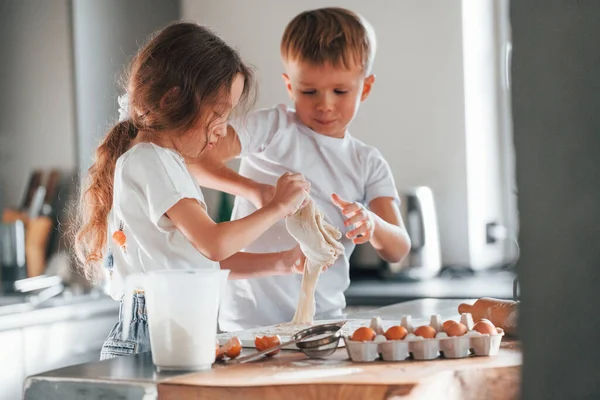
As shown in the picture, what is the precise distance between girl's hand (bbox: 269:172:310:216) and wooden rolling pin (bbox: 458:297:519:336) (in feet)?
1.18

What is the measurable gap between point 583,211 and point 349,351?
0.56 metres

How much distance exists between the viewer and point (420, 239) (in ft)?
10.5

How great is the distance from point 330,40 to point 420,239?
156 cm

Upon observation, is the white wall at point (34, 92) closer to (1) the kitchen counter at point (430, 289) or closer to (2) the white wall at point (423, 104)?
(2) the white wall at point (423, 104)

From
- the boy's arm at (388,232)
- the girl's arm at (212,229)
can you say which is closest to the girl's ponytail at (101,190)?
the girl's arm at (212,229)

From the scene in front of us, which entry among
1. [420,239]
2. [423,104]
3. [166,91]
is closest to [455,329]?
[166,91]

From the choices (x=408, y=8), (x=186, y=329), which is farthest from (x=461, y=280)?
(x=186, y=329)

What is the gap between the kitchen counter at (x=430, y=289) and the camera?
2.74 m

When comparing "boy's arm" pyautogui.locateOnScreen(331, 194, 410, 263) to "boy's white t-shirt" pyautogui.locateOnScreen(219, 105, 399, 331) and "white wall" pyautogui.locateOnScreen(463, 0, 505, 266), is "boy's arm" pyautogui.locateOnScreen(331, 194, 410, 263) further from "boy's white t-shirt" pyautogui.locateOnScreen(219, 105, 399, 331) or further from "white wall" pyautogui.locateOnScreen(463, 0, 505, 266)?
"white wall" pyautogui.locateOnScreen(463, 0, 505, 266)

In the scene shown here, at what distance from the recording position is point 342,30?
1.78 metres

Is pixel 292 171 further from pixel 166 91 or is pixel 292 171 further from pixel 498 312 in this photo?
pixel 498 312

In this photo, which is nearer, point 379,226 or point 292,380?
point 292,380

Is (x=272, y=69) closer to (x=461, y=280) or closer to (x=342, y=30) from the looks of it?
(x=461, y=280)

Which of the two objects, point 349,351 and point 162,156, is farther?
point 162,156
